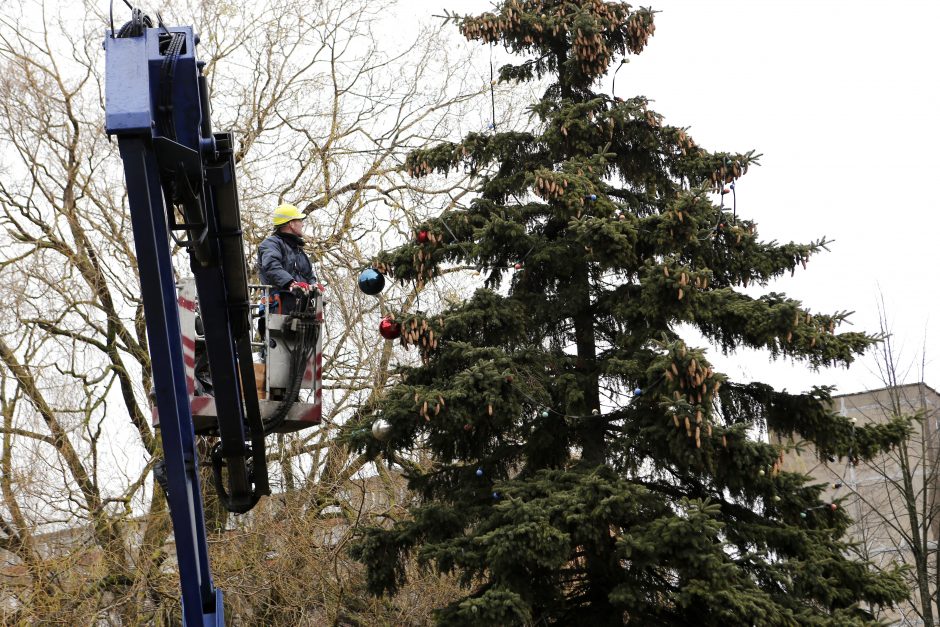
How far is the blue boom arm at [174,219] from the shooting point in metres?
5.16

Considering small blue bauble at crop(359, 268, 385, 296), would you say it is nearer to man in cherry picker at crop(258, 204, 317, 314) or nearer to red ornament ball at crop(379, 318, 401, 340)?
man in cherry picker at crop(258, 204, 317, 314)

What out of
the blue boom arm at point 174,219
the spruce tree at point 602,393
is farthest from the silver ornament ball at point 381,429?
the blue boom arm at point 174,219

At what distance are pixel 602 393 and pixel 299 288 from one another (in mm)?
4488

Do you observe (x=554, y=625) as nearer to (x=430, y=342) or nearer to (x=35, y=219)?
(x=430, y=342)

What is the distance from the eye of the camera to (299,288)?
8445 millimetres

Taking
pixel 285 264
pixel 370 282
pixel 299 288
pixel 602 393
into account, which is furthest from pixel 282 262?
pixel 602 393

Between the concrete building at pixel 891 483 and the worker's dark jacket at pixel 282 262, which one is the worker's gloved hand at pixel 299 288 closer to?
the worker's dark jacket at pixel 282 262

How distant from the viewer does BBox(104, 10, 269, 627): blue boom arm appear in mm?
5156

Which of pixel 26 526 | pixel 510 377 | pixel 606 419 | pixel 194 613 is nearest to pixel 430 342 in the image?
pixel 510 377

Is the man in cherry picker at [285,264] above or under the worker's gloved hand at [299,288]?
above

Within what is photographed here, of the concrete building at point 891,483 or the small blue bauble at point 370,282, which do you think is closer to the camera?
the small blue bauble at point 370,282

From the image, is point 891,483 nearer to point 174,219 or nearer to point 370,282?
point 370,282

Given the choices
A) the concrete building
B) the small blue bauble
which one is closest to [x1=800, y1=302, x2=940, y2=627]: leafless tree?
the concrete building

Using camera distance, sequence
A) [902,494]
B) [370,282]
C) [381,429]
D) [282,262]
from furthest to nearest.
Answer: [902,494] → [381,429] → [370,282] → [282,262]
